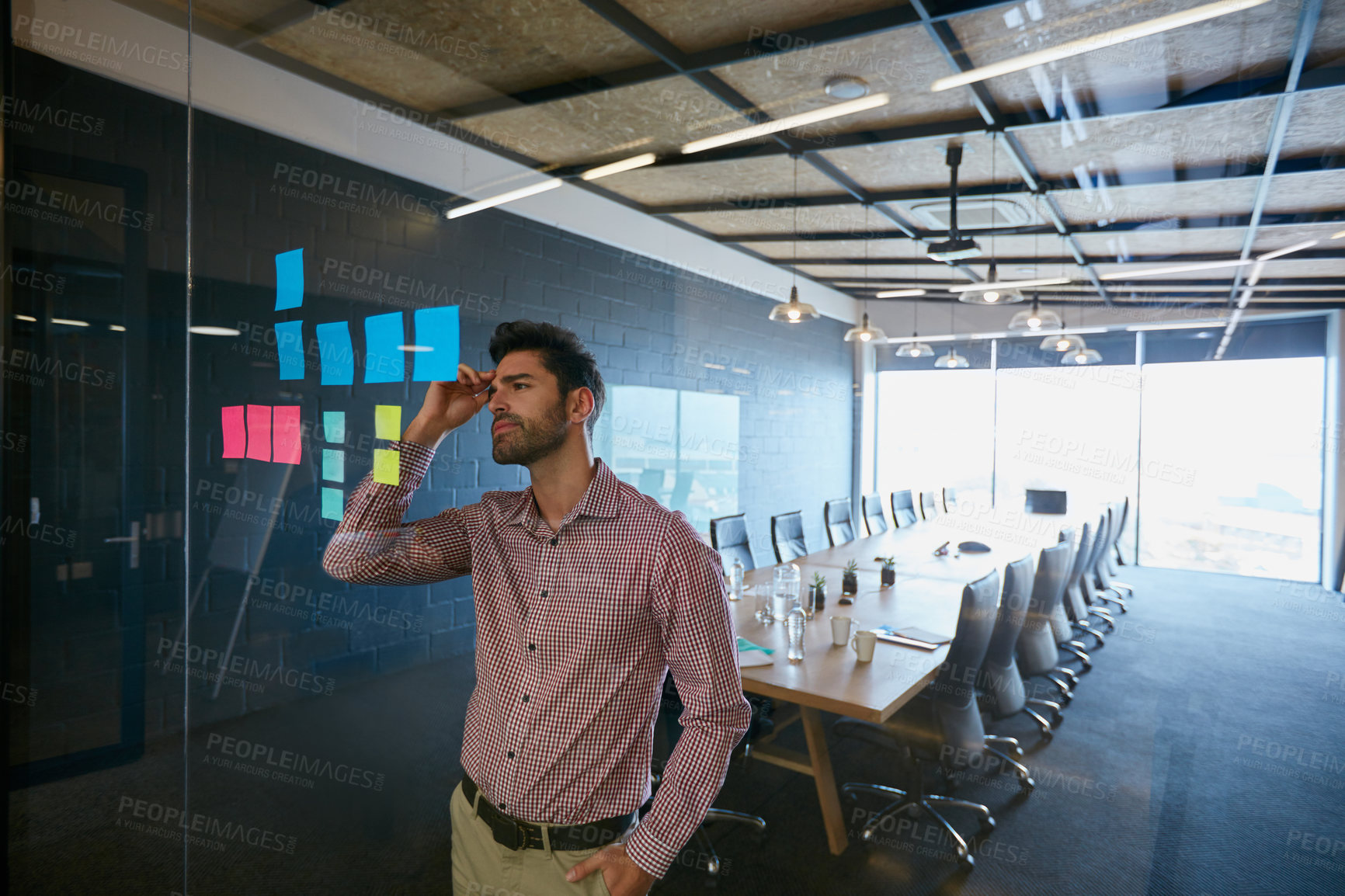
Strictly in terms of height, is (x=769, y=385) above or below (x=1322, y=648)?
above

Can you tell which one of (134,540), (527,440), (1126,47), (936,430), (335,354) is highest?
(1126,47)

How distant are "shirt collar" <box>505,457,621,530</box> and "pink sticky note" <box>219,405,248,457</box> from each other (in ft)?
2.55

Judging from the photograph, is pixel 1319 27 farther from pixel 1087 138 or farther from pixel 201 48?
pixel 201 48

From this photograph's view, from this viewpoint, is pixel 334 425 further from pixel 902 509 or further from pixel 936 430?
pixel 936 430

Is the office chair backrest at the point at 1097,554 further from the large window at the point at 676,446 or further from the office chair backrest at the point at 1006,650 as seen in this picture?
the large window at the point at 676,446

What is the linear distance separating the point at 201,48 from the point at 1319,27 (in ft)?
12.9

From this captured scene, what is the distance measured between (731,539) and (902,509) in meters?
3.65

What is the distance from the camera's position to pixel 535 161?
3.99m

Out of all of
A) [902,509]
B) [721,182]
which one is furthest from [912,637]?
[902,509]

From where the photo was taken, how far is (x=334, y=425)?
1880mm

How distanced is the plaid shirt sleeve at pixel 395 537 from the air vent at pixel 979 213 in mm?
4789

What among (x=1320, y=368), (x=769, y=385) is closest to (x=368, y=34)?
(x=769, y=385)

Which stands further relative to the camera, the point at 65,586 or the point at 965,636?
the point at 965,636

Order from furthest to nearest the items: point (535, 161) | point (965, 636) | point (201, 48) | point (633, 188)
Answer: point (633, 188) → point (535, 161) → point (965, 636) → point (201, 48)
